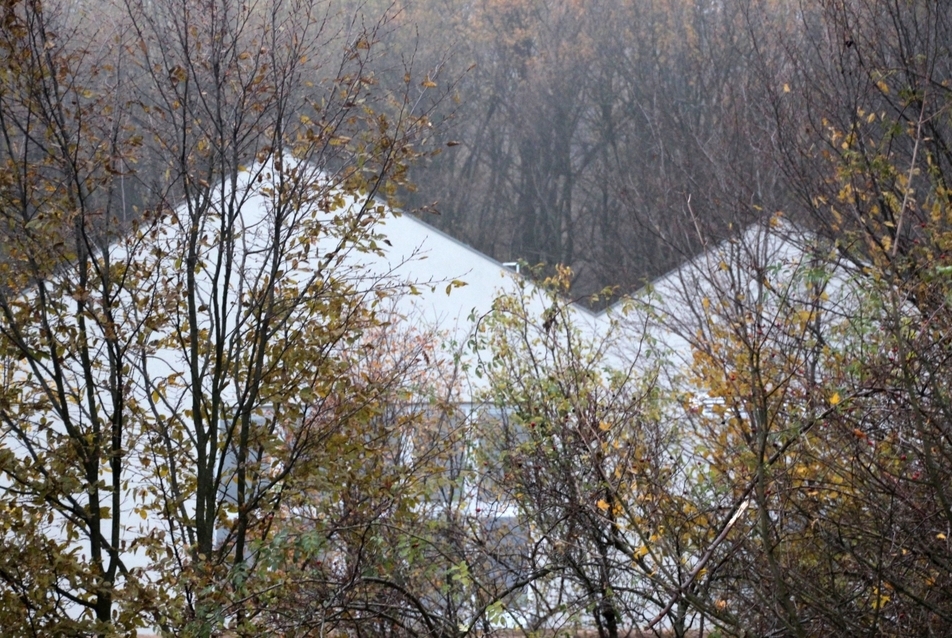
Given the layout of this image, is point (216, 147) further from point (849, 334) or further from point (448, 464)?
point (448, 464)

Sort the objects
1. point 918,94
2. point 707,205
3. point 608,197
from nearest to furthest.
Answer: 1. point 918,94
2. point 707,205
3. point 608,197

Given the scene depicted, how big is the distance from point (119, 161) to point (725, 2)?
1838 cm

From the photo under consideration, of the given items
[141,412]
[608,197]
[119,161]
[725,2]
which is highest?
[608,197]

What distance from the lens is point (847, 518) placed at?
183 inches

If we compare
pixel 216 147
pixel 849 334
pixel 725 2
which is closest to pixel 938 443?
pixel 849 334

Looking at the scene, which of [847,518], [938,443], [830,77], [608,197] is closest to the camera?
[938,443]

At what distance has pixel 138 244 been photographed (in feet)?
18.1

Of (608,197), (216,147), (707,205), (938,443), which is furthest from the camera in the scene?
(608,197)

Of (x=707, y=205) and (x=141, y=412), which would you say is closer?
(x=141, y=412)

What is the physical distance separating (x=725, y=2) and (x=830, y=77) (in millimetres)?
13605

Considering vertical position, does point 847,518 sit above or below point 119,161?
below

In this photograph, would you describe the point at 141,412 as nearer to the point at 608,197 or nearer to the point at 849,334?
the point at 849,334

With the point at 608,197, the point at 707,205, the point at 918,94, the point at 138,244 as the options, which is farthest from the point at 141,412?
the point at 608,197

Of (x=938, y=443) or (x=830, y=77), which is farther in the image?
(x=830, y=77)
